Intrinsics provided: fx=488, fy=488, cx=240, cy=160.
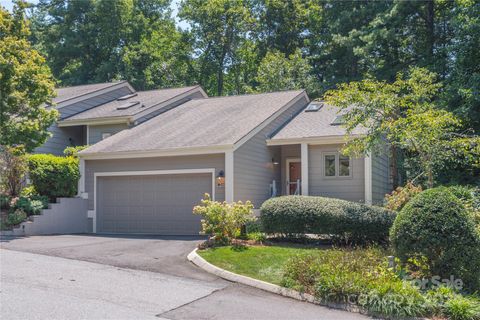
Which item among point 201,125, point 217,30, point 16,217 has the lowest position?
point 16,217

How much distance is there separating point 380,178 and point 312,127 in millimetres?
3278

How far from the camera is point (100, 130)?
22.0 m

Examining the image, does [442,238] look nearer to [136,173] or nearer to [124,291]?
[124,291]

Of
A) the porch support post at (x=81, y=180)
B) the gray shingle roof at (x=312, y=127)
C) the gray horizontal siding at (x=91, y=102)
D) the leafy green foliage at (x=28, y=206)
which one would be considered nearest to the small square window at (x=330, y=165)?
the gray shingle roof at (x=312, y=127)

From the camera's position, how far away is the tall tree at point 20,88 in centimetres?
1575

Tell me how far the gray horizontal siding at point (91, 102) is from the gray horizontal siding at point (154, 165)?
20.2ft

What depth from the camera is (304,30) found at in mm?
36469

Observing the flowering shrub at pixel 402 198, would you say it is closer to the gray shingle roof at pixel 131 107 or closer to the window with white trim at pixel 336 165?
the window with white trim at pixel 336 165

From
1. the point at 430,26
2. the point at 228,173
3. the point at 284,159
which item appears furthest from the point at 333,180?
the point at 430,26

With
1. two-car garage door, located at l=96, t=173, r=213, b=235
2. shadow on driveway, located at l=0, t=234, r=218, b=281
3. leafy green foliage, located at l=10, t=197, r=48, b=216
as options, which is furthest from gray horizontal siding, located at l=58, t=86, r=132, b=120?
shadow on driveway, located at l=0, t=234, r=218, b=281

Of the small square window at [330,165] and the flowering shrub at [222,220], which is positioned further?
the small square window at [330,165]

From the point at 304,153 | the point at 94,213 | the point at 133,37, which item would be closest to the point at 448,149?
the point at 304,153

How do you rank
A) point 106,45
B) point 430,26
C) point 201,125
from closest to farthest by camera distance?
point 201,125
point 430,26
point 106,45

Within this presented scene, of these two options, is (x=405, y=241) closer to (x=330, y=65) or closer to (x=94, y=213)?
(x=94, y=213)
